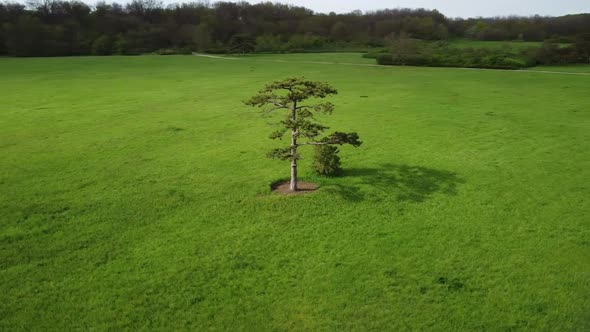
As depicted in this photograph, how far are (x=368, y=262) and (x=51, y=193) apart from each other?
29.8 feet

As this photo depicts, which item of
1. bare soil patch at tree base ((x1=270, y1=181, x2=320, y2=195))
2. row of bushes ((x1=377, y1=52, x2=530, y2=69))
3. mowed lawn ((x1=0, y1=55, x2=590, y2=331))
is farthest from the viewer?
row of bushes ((x1=377, y1=52, x2=530, y2=69))

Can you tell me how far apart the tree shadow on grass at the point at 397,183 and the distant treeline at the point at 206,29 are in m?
49.3

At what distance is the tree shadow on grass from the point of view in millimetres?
12609

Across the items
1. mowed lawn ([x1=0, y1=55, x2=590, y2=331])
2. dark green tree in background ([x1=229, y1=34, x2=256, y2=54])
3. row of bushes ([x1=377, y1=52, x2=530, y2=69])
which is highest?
dark green tree in background ([x1=229, y1=34, x2=256, y2=54])

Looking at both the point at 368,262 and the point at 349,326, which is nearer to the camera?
the point at 349,326

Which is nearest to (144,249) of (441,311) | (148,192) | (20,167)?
(148,192)

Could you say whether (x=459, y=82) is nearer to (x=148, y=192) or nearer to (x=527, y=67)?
(x=527, y=67)

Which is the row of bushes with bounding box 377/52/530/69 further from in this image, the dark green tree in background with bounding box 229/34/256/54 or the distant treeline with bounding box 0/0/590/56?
the dark green tree in background with bounding box 229/34/256/54

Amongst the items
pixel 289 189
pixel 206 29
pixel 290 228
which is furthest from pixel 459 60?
pixel 206 29

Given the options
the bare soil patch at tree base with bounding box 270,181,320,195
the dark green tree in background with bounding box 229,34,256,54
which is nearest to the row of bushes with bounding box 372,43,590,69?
the dark green tree in background with bounding box 229,34,256,54

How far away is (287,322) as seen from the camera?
7523 millimetres

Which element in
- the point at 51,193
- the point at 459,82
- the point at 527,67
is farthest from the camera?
the point at 527,67

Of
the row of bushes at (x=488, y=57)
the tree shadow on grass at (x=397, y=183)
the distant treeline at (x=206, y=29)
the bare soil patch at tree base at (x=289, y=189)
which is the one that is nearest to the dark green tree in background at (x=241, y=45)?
the distant treeline at (x=206, y=29)

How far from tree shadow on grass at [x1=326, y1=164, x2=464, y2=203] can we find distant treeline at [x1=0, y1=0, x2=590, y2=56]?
4930 cm
